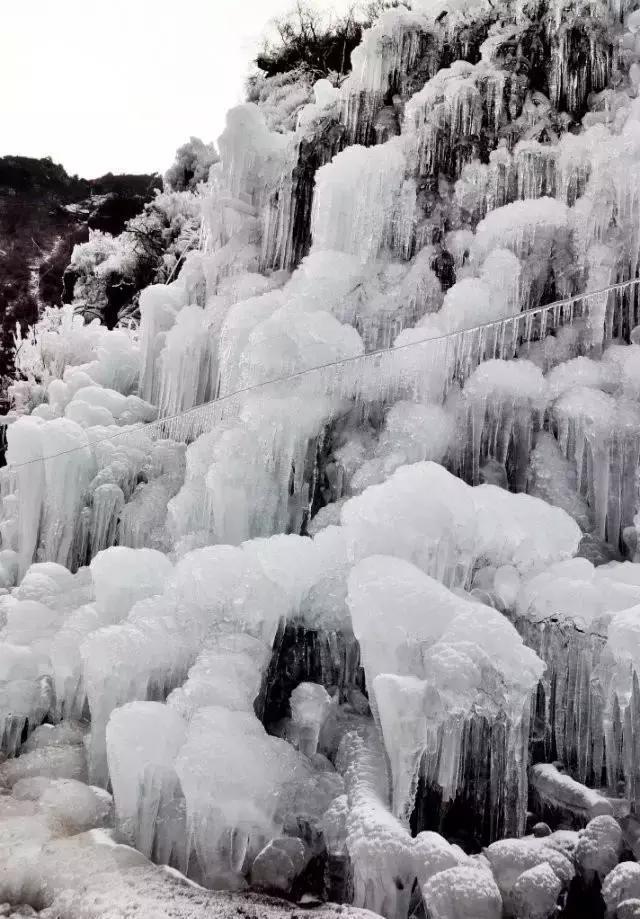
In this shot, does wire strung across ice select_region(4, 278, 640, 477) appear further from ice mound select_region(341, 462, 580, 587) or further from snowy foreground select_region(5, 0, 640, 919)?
ice mound select_region(341, 462, 580, 587)

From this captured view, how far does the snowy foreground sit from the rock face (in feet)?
35.2

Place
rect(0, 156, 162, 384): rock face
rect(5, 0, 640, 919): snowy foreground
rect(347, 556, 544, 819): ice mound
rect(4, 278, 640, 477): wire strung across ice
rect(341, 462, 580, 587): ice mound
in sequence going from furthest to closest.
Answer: rect(0, 156, 162, 384): rock face, rect(4, 278, 640, 477): wire strung across ice, rect(341, 462, 580, 587): ice mound, rect(5, 0, 640, 919): snowy foreground, rect(347, 556, 544, 819): ice mound

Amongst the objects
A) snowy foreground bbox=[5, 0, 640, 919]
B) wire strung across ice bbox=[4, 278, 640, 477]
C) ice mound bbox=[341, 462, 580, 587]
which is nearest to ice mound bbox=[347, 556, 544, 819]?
snowy foreground bbox=[5, 0, 640, 919]

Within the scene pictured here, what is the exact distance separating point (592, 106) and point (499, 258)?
229 centimetres

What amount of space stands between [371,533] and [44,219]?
59.0 ft

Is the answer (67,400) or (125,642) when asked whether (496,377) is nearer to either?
(125,642)

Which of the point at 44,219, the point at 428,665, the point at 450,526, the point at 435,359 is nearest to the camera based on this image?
the point at 428,665

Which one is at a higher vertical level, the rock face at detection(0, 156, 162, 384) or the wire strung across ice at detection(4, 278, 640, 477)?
the rock face at detection(0, 156, 162, 384)

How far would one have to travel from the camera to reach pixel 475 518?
3557 mm

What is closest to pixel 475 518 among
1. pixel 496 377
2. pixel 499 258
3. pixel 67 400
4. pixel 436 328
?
pixel 496 377

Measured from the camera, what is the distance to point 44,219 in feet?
60.4

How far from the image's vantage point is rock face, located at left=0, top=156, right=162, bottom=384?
1734 centimetres

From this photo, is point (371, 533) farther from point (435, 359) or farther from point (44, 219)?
point (44, 219)

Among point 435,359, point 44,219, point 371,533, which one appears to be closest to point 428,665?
point 371,533
